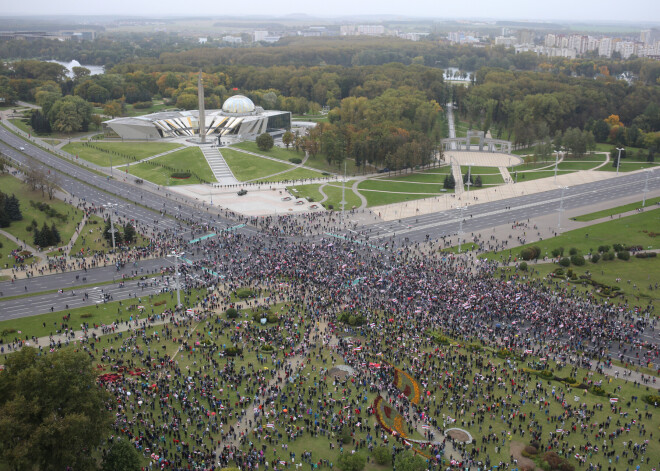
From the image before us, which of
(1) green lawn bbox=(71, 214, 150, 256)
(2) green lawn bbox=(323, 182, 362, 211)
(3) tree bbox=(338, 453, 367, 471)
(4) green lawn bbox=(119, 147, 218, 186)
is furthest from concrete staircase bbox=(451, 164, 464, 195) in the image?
(3) tree bbox=(338, 453, 367, 471)

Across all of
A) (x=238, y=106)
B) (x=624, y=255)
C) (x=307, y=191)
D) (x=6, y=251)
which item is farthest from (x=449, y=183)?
(x=6, y=251)

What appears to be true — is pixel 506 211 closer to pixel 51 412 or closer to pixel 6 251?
pixel 6 251

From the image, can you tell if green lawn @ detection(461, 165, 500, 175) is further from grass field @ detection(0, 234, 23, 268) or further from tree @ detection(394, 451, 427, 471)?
tree @ detection(394, 451, 427, 471)

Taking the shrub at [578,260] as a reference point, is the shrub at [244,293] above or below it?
below

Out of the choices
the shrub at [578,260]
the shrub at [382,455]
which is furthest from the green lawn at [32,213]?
the shrub at [578,260]

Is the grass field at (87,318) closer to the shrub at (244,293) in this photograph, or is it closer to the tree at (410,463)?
the shrub at (244,293)
